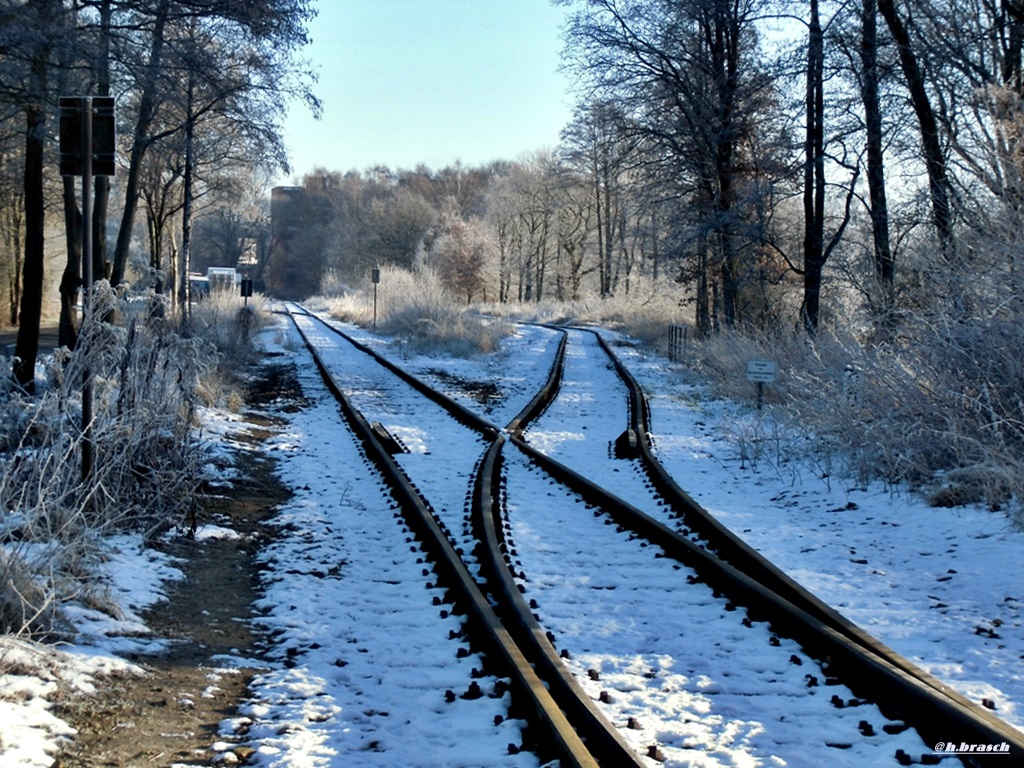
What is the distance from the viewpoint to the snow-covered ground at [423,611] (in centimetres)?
398

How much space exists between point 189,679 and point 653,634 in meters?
2.33

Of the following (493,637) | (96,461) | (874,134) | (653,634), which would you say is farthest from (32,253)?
(653,634)

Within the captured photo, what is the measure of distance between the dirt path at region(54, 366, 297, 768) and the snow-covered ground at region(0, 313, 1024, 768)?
114mm

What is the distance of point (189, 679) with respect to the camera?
15.4 feet

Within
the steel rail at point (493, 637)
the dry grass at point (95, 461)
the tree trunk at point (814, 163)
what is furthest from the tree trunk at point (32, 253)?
the tree trunk at point (814, 163)

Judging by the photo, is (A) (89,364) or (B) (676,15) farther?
(B) (676,15)

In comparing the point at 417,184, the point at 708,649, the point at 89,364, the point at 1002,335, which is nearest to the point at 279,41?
the point at 89,364

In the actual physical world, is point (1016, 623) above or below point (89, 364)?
below

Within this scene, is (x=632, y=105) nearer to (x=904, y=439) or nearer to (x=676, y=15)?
(x=676, y=15)

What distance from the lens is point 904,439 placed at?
907 cm

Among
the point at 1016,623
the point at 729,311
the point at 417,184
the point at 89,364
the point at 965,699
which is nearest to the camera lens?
the point at 965,699

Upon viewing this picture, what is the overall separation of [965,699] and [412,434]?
9043 mm

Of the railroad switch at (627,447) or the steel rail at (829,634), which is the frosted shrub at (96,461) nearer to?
the steel rail at (829,634)

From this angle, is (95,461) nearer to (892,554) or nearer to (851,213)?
(892,554)
